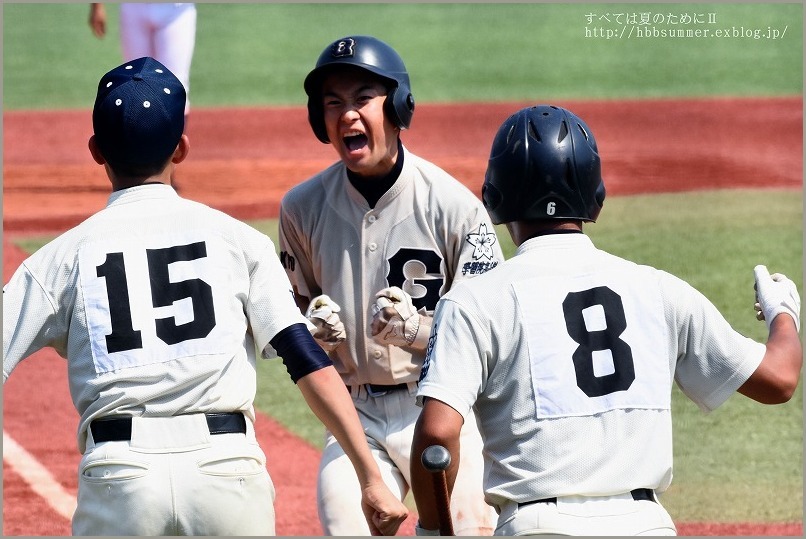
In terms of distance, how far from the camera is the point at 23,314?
3012mm

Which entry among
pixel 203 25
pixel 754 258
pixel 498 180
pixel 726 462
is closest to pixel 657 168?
pixel 754 258

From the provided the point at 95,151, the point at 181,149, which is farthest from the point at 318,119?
the point at 95,151

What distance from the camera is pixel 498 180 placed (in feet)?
9.74

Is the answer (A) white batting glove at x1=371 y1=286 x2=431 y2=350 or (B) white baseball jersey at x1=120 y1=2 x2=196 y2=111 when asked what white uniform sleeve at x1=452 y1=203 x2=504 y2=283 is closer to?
(A) white batting glove at x1=371 y1=286 x2=431 y2=350

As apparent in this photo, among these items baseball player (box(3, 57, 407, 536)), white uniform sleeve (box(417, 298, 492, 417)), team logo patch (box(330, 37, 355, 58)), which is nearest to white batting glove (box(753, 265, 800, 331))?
white uniform sleeve (box(417, 298, 492, 417))

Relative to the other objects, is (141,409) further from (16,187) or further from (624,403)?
(16,187)

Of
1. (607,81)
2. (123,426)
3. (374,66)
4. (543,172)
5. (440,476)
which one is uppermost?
(607,81)

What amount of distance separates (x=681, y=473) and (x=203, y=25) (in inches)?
→ 814

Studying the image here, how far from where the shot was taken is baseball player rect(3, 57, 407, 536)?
9.62 ft

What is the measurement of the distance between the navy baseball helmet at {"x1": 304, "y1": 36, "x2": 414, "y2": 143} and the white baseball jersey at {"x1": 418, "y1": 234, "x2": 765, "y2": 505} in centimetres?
141

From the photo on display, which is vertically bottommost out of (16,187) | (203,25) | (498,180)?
(498,180)

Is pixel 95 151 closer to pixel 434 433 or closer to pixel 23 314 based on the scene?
pixel 23 314

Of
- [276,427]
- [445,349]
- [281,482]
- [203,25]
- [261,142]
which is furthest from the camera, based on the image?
[203,25]

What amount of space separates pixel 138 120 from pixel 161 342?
0.56 metres
